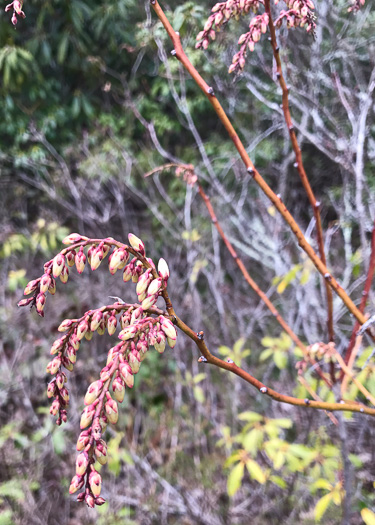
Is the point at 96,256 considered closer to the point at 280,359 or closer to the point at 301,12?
the point at 301,12

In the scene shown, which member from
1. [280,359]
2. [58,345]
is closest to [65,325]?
[58,345]

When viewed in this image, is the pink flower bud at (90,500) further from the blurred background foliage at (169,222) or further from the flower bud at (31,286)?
the blurred background foliage at (169,222)

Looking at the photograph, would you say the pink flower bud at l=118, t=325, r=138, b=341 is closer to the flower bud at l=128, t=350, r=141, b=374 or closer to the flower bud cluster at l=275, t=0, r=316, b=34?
the flower bud at l=128, t=350, r=141, b=374

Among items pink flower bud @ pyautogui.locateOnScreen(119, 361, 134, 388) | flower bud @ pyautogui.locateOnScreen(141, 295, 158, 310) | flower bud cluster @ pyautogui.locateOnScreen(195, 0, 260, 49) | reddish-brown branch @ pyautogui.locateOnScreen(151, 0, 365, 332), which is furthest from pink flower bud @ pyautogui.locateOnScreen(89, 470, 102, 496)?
flower bud cluster @ pyautogui.locateOnScreen(195, 0, 260, 49)

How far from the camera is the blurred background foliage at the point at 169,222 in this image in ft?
8.22

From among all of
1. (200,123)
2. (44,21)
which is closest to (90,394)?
(200,123)

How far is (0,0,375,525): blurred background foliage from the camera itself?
251cm

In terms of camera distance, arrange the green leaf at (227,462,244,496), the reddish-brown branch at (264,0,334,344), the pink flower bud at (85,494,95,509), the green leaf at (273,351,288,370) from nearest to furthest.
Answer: the pink flower bud at (85,494,95,509) → the reddish-brown branch at (264,0,334,344) → the green leaf at (227,462,244,496) → the green leaf at (273,351,288,370)

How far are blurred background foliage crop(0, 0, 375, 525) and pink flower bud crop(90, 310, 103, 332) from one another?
1561 mm

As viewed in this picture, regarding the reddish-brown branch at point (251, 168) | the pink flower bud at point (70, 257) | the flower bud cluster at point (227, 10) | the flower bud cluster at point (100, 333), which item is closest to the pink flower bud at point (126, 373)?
the flower bud cluster at point (100, 333)

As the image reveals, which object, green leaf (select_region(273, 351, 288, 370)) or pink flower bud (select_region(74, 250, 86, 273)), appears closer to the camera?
pink flower bud (select_region(74, 250, 86, 273))

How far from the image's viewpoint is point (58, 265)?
23.4 inches

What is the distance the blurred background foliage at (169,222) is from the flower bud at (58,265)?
1.59 meters

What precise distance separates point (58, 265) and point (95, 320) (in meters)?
0.12
